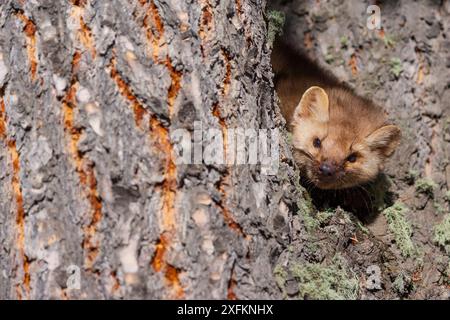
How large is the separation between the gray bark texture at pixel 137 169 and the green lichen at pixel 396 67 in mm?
1721

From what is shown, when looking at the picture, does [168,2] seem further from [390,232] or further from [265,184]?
[390,232]

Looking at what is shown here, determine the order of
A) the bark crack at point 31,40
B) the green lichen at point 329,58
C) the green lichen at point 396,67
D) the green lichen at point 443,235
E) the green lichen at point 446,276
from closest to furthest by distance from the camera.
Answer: the bark crack at point 31,40
the green lichen at point 446,276
the green lichen at point 443,235
the green lichen at point 396,67
the green lichen at point 329,58

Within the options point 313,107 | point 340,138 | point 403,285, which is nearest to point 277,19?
point 313,107

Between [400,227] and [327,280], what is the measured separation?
1.19m

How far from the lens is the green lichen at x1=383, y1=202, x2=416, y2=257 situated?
3975mm

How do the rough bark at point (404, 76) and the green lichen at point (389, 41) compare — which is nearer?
the rough bark at point (404, 76)

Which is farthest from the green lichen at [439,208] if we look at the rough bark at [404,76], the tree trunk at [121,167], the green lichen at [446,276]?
the tree trunk at [121,167]

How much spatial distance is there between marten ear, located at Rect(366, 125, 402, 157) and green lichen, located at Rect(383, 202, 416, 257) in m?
0.48

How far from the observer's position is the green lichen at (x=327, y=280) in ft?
9.79

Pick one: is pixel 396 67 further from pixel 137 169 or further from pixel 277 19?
pixel 137 169

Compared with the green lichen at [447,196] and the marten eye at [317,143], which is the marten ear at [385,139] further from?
the green lichen at [447,196]

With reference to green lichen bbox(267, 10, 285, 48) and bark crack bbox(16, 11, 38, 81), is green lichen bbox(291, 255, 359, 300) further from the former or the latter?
green lichen bbox(267, 10, 285, 48)

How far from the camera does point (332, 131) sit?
4836mm

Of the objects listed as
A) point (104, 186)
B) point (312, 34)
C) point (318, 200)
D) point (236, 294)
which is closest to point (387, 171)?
point (318, 200)
